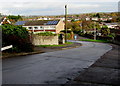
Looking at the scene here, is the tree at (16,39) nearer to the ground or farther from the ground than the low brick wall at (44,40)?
farther from the ground

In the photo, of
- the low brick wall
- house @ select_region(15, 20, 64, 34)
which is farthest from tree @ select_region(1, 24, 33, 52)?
house @ select_region(15, 20, 64, 34)

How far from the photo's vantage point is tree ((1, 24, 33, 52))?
1675 centimetres

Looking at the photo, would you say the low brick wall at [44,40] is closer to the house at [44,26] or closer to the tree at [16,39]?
the tree at [16,39]

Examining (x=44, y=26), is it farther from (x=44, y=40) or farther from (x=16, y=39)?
(x=16, y=39)

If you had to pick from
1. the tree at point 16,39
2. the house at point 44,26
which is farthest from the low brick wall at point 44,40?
the house at point 44,26

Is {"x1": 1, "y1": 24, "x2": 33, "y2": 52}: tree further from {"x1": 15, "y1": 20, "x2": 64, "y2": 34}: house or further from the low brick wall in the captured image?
{"x1": 15, "y1": 20, "x2": 64, "y2": 34}: house

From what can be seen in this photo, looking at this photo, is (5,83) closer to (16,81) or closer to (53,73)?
(16,81)

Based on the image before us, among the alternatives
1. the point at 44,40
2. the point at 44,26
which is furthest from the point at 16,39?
the point at 44,26

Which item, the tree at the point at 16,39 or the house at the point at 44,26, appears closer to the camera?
the tree at the point at 16,39

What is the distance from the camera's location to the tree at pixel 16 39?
16.8 m

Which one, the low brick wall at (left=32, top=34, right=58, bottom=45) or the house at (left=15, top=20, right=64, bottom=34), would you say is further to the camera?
the house at (left=15, top=20, right=64, bottom=34)

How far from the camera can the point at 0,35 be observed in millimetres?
16844

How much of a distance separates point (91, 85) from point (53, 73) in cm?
267

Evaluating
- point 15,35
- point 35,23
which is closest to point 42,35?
point 15,35
